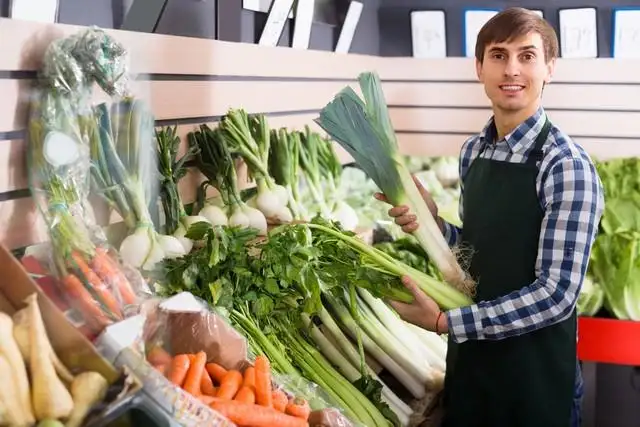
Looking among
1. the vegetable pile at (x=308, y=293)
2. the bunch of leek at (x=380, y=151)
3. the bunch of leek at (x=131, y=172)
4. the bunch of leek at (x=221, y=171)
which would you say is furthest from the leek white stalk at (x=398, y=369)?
the bunch of leek at (x=131, y=172)

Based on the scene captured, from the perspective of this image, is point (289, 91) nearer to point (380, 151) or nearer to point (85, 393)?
point (380, 151)

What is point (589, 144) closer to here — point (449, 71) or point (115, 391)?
point (449, 71)

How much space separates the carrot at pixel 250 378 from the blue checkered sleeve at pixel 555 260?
0.62 m

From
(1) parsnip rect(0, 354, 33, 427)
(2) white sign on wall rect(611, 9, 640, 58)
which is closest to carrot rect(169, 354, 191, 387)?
(1) parsnip rect(0, 354, 33, 427)

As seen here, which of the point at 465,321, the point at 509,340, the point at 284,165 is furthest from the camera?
the point at 284,165

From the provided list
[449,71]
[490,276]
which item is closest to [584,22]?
[449,71]

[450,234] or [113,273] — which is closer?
[113,273]

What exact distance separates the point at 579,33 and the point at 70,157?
3384 mm

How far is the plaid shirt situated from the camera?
2.00 metres

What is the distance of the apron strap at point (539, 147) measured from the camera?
2.16 metres

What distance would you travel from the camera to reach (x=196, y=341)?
1757mm

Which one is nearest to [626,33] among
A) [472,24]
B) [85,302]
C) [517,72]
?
[472,24]

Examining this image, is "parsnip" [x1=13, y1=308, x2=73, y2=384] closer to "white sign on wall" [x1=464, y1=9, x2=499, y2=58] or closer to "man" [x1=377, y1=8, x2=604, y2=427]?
"man" [x1=377, y1=8, x2=604, y2=427]

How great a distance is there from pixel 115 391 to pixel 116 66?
92 centimetres
